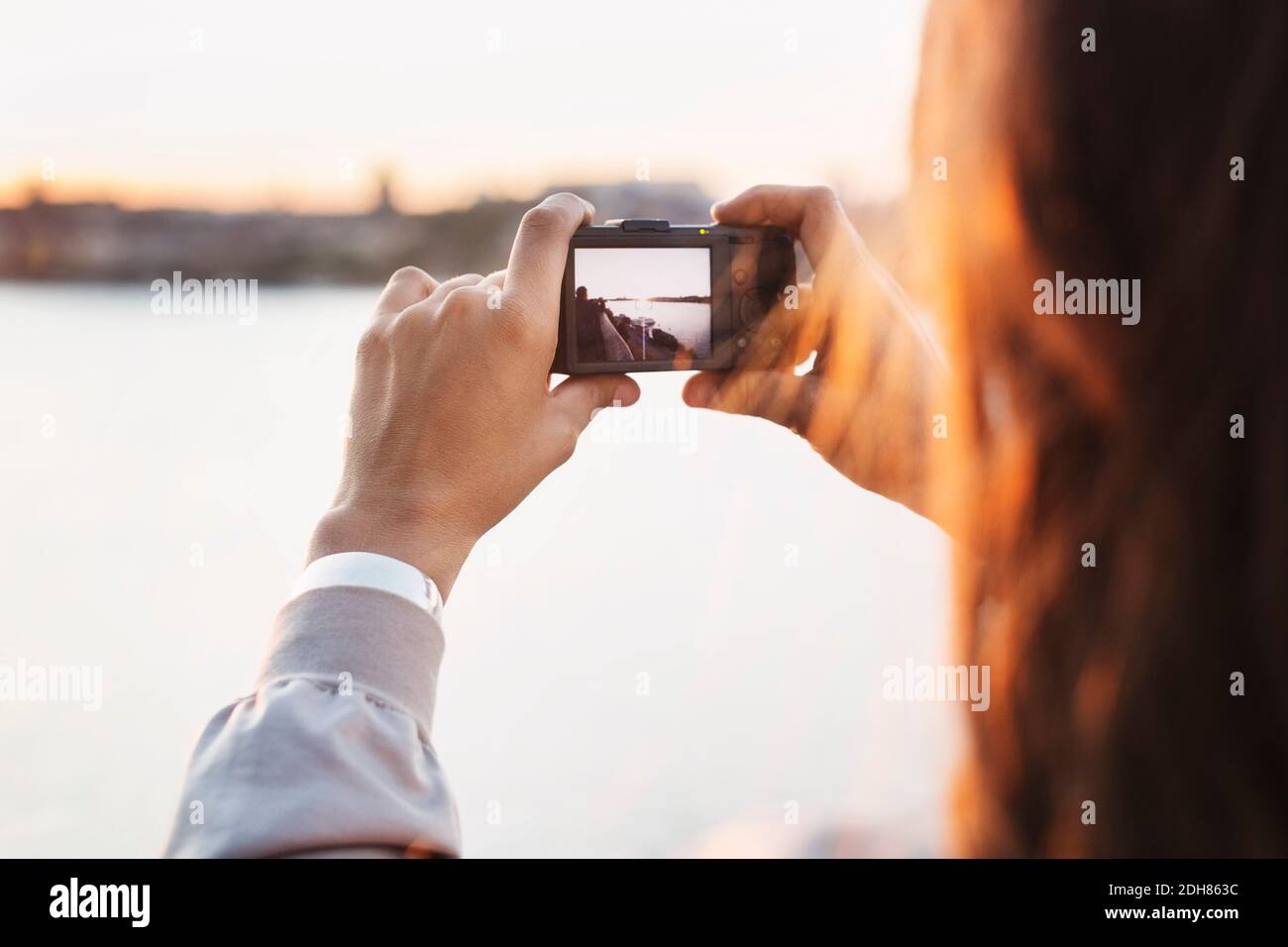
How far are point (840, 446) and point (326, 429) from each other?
2.92 feet

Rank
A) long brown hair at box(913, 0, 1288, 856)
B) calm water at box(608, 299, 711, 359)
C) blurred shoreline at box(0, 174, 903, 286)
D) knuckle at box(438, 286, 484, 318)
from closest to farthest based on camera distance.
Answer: long brown hair at box(913, 0, 1288, 856)
knuckle at box(438, 286, 484, 318)
calm water at box(608, 299, 711, 359)
blurred shoreline at box(0, 174, 903, 286)

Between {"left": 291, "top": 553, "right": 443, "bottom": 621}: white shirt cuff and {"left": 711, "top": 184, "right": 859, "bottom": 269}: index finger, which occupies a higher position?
{"left": 711, "top": 184, "right": 859, "bottom": 269}: index finger

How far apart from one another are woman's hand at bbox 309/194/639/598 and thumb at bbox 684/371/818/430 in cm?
9

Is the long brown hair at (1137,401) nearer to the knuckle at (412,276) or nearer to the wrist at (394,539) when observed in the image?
the wrist at (394,539)

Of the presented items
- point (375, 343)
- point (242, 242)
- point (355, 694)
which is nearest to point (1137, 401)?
point (355, 694)

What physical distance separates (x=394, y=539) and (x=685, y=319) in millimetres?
320

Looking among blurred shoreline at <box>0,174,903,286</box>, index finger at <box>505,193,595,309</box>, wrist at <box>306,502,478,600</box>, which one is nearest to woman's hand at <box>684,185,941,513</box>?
index finger at <box>505,193,595,309</box>

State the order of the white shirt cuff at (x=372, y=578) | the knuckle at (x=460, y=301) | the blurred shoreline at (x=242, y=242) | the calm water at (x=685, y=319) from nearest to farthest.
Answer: the white shirt cuff at (x=372, y=578) < the knuckle at (x=460, y=301) < the calm water at (x=685, y=319) < the blurred shoreline at (x=242, y=242)

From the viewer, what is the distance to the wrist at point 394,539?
1.59 ft

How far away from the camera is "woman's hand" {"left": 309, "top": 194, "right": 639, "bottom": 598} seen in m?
0.52

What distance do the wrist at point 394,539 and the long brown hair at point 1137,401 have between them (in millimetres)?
305

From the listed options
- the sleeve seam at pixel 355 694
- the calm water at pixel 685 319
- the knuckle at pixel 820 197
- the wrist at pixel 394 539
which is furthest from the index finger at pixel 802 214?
the sleeve seam at pixel 355 694

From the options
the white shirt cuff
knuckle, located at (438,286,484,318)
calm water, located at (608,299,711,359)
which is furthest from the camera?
calm water, located at (608,299,711,359)

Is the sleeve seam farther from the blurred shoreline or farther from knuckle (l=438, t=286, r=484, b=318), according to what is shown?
the blurred shoreline
